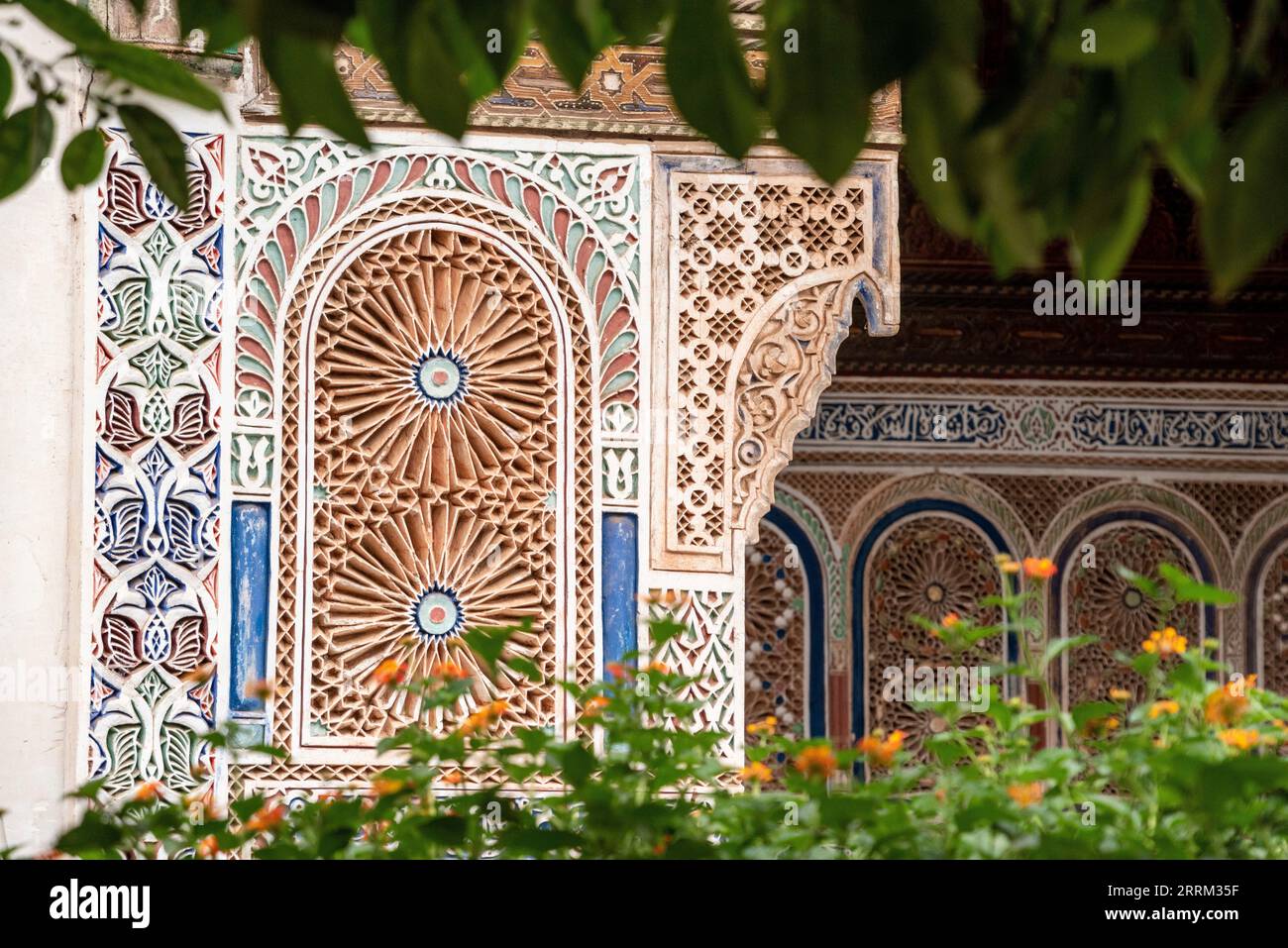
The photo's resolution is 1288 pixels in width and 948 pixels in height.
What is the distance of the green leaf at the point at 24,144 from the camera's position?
1.05 metres

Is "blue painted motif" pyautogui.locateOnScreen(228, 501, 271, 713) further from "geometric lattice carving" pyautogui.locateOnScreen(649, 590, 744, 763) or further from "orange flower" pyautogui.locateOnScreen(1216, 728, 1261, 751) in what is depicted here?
"orange flower" pyautogui.locateOnScreen(1216, 728, 1261, 751)

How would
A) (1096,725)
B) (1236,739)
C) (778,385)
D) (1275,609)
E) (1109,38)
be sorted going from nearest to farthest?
(1109,38) → (1236,739) → (1096,725) → (778,385) → (1275,609)

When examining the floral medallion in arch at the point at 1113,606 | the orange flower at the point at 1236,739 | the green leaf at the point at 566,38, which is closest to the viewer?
the green leaf at the point at 566,38

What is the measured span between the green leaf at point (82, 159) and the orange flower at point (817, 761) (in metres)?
0.68

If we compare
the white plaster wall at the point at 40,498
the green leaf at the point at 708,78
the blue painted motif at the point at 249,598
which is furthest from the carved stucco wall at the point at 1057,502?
the green leaf at the point at 708,78

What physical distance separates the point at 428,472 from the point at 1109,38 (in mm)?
2848

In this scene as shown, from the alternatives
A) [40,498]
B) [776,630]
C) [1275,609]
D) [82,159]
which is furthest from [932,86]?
[1275,609]

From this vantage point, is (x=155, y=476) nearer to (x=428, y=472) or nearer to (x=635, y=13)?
(x=428, y=472)

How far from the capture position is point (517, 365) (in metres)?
3.63

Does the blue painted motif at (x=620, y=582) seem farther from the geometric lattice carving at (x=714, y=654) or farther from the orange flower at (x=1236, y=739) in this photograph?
the orange flower at (x=1236, y=739)

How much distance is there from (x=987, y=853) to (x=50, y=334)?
2591 millimetres

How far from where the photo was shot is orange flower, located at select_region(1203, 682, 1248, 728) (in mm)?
1531

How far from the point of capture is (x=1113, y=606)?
639 centimetres
